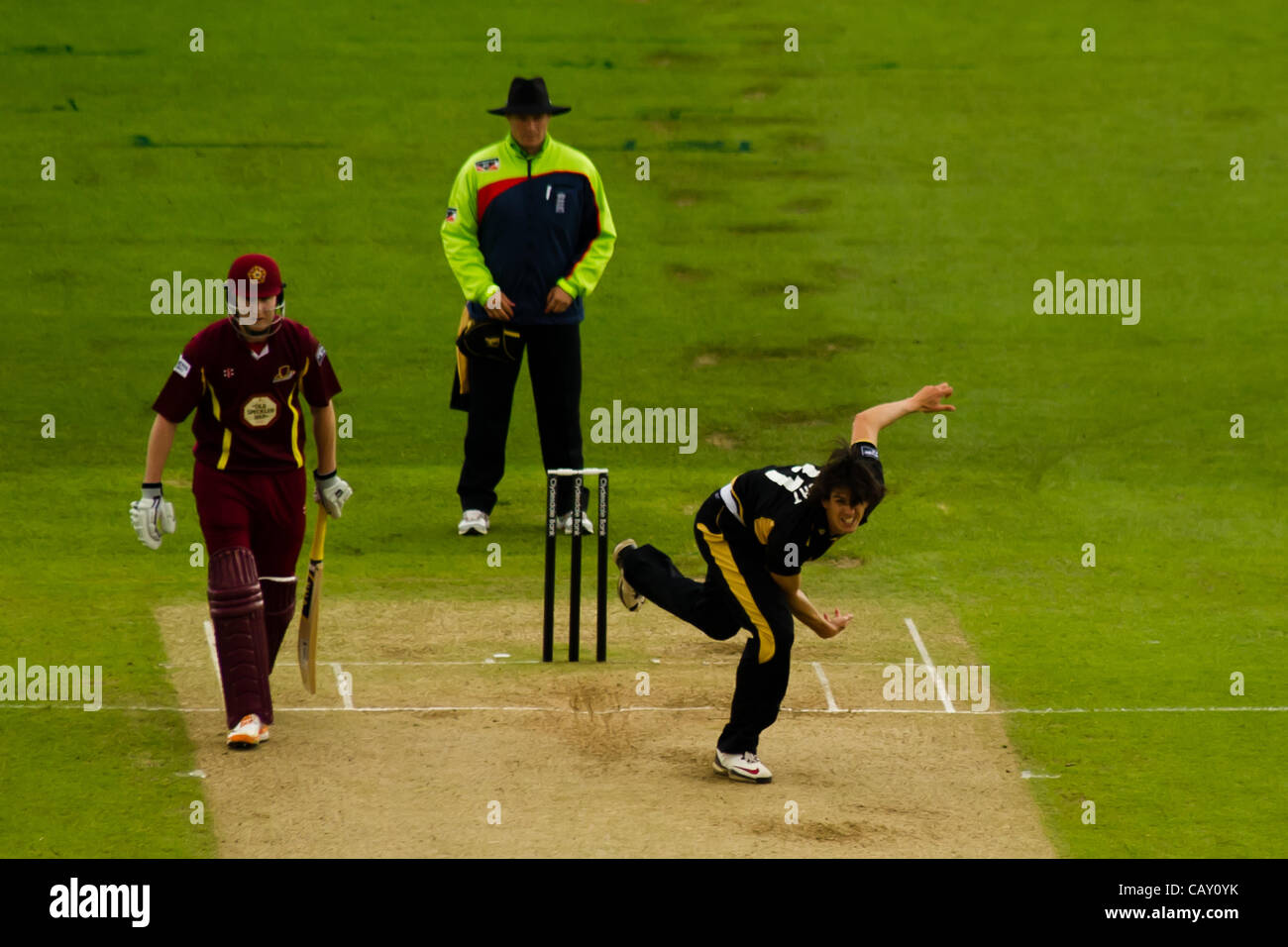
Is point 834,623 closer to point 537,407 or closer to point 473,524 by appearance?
point 537,407

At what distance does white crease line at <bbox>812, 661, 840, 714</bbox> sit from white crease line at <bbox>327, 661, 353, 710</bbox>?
2352 mm

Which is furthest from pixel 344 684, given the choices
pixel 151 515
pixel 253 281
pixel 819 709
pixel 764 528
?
pixel 764 528

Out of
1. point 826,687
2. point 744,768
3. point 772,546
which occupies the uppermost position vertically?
point 772,546

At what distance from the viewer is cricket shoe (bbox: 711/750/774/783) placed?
27.4 ft

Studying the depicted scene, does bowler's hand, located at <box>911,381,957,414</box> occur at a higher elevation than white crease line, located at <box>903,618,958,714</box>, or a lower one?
higher

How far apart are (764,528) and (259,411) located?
2347 millimetres

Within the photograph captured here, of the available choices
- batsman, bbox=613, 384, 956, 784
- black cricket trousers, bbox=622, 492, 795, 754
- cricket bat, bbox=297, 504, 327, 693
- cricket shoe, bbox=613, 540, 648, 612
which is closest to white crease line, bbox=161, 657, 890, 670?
cricket shoe, bbox=613, 540, 648, 612

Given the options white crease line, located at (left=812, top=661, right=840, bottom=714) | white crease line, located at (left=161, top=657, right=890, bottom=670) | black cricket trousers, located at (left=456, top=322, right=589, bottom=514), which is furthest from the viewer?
black cricket trousers, located at (left=456, top=322, right=589, bottom=514)

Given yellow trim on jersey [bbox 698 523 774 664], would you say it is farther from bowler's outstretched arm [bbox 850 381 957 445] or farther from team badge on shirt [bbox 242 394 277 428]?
team badge on shirt [bbox 242 394 277 428]

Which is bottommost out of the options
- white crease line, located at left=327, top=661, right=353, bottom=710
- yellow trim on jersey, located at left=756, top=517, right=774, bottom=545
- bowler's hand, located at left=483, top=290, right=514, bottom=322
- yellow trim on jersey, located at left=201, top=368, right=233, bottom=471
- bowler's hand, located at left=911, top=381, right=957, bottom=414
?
white crease line, located at left=327, top=661, right=353, bottom=710

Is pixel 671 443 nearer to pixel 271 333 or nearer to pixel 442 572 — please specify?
pixel 442 572

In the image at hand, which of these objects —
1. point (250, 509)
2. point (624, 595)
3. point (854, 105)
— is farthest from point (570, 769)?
point (854, 105)

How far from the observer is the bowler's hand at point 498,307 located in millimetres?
11484

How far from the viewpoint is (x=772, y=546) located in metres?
8.12
